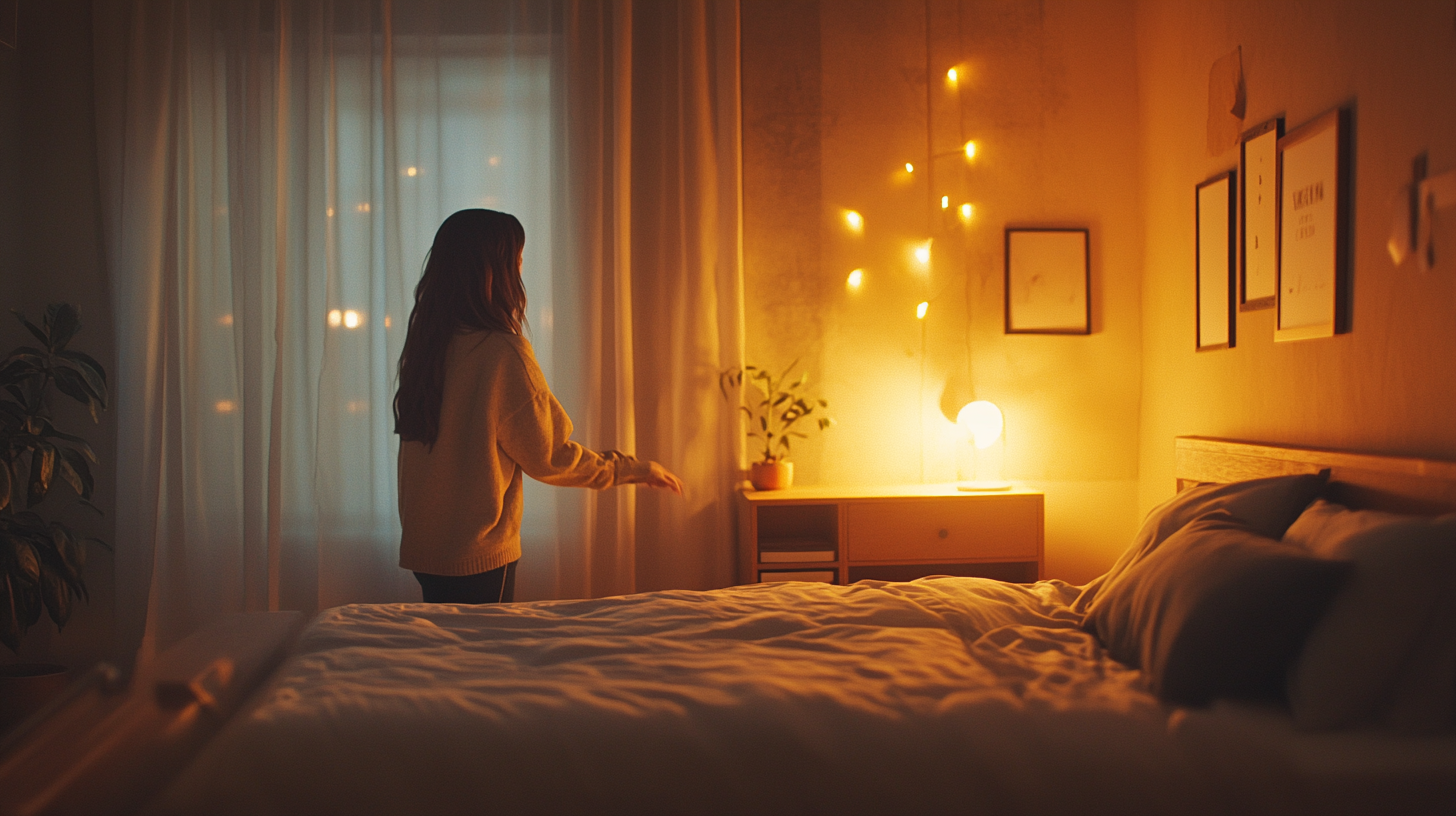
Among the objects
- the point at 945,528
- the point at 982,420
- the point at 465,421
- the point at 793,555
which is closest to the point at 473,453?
the point at 465,421

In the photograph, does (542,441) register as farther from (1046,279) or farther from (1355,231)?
(1046,279)

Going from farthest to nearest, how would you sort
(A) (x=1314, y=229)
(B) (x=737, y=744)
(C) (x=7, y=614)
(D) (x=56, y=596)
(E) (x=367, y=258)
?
1. (E) (x=367, y=258)
2. (D) (x=56, y=596)
3. (C) (x=7, y=614)
4. (A) (x=1314, y=229)
5. (B) (x=737, y=744)

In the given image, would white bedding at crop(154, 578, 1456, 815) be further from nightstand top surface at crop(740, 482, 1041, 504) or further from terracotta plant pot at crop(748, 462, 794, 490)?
terracotta plant pot at crop(748, 462, 794, 490)

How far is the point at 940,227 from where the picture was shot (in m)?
3.65

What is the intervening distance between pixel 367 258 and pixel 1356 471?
3.08m

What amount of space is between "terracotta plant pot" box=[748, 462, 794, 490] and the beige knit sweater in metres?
1.23

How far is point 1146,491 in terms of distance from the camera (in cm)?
362

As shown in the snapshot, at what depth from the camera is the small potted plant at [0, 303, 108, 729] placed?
292cm

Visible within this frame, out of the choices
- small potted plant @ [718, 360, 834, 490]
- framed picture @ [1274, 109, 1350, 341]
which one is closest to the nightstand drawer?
small potted plant @ [718, 360, 834, 490]

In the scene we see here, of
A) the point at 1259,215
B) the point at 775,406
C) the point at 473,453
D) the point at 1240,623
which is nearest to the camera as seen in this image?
the point at 1240,623

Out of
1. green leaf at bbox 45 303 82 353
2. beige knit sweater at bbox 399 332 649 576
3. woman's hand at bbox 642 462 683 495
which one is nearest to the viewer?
beige knit sweater at bbox 399 332 649 576

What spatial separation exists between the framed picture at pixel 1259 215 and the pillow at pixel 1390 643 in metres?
1.39

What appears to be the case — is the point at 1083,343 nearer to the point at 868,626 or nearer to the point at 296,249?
the point at 868,626

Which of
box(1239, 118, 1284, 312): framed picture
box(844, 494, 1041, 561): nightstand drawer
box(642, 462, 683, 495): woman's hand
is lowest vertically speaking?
box(844, 494, 1041, 561): nightstand drawer
